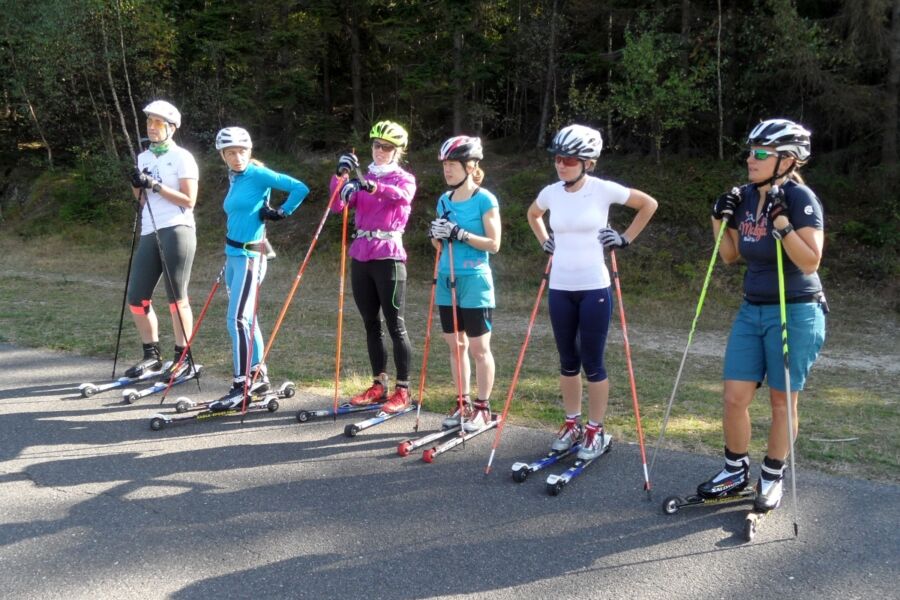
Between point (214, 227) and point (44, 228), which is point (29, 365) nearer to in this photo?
point (214, 227)

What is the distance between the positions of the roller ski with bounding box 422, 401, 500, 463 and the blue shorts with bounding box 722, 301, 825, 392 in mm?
1879

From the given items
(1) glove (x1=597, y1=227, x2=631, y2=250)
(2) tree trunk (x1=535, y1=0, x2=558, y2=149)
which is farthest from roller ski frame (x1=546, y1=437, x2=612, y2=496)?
(2) tree trunk (x1=535, y1=0, x2=558, y2=149)

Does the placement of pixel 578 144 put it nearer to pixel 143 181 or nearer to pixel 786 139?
pixel 786 139

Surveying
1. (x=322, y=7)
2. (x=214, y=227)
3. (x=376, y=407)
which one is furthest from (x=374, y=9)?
(x=376, y=407)

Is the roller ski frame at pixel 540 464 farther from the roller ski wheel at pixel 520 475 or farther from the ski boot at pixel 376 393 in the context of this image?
the ski boot at pixel 376 393

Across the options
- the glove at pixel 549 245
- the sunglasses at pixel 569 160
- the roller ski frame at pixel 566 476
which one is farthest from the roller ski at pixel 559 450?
the sunglasses at pixel 569 160

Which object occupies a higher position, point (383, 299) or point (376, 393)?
point (383, 299)

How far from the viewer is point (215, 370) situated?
7215 mm

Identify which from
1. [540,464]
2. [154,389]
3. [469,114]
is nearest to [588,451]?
[540,464]

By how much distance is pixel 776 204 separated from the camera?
12.4 feet

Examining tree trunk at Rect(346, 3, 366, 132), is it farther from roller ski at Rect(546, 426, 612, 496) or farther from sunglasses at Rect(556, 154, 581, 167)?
roller ski at Rect(546, 426, 612, 496)

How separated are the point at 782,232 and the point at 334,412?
140 inches

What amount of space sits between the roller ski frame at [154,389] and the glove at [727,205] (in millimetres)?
4677

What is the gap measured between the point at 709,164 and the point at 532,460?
13.8 metres
